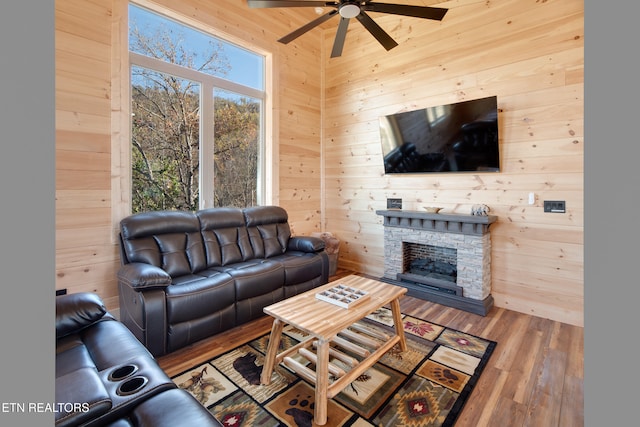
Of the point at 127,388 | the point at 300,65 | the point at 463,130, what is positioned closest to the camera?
the point at 127,388

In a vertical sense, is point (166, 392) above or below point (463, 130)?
below

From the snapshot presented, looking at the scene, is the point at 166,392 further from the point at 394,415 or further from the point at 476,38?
the point at 476,38

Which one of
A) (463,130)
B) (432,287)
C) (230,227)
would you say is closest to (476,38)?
(463,130)

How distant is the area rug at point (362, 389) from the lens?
174 centimetres

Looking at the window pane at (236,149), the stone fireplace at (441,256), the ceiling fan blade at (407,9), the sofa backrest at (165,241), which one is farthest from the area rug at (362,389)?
the ceiling fan blade at (407,9)

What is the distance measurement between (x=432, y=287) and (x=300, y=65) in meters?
3.61

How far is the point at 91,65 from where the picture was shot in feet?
8.84

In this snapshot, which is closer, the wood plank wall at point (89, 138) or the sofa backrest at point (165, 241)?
the wood plank wall at point (89, 138)

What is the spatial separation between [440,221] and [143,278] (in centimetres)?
293

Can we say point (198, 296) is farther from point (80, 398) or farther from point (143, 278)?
point (80, 398)

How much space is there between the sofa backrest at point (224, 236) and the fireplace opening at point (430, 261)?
78.2 inches

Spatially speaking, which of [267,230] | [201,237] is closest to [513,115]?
[267,230]

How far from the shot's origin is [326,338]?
5.61 feet

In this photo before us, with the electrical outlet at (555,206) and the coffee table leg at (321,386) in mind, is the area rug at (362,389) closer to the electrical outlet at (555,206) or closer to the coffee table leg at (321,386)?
the coffee table leg at (321,386)
